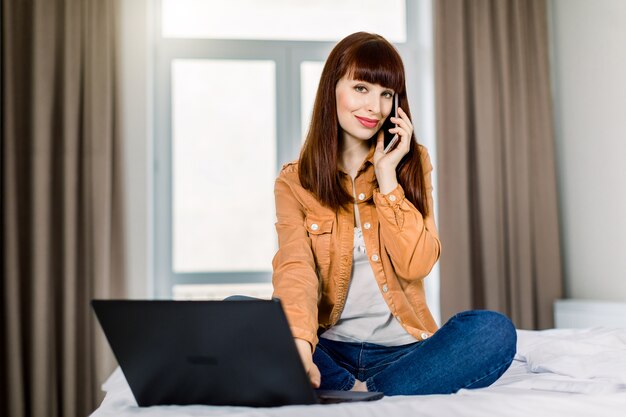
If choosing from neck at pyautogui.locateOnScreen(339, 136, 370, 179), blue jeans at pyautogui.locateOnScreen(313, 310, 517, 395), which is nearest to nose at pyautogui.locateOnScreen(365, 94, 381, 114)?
neck at pyautogui.locateOnScreen(339, 136, 370, 179)

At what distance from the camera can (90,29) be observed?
3266mm

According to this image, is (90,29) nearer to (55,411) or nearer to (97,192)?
(97,192)

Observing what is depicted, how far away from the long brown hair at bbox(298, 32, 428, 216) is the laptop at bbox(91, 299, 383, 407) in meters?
0.65

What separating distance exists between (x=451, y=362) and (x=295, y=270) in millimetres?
363

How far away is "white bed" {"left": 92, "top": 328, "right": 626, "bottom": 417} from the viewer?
40.0 inches

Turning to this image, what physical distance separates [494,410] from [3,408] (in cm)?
270

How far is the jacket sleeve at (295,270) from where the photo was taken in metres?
1.31

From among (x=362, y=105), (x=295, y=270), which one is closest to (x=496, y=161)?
(x=362, y=105)

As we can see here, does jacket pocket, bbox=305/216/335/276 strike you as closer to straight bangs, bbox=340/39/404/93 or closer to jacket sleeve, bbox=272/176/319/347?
jacket sleeve, bbox=272/176/319/347

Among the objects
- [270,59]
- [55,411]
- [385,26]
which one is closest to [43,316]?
[55,411]

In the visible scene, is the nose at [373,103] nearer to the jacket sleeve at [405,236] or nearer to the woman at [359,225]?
the woman at [359,225]

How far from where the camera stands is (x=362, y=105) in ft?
5.36

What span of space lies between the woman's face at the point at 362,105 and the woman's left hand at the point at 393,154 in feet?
0.12

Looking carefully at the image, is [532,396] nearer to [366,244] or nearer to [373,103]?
[366,244]
